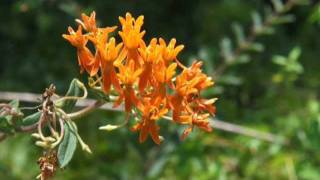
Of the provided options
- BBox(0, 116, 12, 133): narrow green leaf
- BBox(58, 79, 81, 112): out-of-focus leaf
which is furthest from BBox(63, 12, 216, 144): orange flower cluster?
→ BBox(0, 116, 12, 133): narrow green leaf

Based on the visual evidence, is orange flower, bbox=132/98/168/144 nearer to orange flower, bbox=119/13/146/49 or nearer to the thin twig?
orange flower, bbox=119/13/146/49

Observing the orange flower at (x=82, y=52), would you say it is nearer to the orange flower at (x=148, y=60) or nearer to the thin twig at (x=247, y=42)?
the orange flower at (x=148, y=60)

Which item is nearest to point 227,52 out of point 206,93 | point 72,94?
point 206,93

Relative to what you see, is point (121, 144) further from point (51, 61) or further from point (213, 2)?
point (213, 2)

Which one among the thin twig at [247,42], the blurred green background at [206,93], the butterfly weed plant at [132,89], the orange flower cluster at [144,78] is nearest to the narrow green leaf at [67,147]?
the butterfly weed plant at [132,89]

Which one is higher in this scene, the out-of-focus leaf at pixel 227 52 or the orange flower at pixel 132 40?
the out-of-focus leaf at pixel 227 52

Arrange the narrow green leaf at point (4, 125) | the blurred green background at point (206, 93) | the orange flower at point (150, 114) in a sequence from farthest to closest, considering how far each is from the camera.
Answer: the blurred green background at point (206, 93) < the narrow green leaf at point (4, 125) < the orange flower at point (150, 114)
